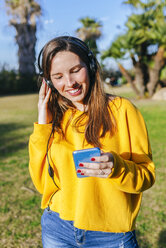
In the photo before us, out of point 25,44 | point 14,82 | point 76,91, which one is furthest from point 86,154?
point 25,44

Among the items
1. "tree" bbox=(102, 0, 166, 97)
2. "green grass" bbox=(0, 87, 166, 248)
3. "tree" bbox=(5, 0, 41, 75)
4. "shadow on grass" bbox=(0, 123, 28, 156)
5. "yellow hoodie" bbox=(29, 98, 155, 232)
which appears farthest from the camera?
"tree" bbox=(5, 0, 41, 75)

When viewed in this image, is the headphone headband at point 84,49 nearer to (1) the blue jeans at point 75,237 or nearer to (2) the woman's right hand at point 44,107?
(2) the woman's right hand at point 44,107

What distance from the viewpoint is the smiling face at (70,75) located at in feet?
4.40

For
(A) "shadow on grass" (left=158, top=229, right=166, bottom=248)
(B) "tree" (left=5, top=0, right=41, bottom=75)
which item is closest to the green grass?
(A) "shadow on grass" (left=158, top=229, right=166, bottom=248)

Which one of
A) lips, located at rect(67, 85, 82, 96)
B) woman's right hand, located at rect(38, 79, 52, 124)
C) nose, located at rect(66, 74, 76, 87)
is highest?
nose, located at rect(66, 74, 76, 87)

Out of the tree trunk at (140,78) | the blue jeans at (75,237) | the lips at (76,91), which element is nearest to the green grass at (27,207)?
the blue jeans at (75,237)

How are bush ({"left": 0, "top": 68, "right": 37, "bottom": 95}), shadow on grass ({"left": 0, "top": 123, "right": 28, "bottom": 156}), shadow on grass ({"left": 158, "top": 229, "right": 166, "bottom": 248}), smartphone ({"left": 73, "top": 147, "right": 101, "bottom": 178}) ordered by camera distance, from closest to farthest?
smartphone ({"left": 73, "top": 147, "right": 101, "bottom": 178}) → shadow on grass ({"left": 158, "top": 229, "right": 166, "bottom": 248}) → shadow on grass ({"left": 0, "top": 123, "right": 28, "bottom": 156}) → bush ({"left": 0, "top": 68, "right": 37, "bottom": 95})

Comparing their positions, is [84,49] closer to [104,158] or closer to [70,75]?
[70,75]

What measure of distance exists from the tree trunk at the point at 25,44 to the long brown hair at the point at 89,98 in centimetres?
2803

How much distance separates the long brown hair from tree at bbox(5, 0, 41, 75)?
26.9m

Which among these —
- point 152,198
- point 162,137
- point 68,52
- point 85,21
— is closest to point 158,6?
point 162,137

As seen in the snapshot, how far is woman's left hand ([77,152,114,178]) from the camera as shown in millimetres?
996

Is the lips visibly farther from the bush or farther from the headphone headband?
the bush

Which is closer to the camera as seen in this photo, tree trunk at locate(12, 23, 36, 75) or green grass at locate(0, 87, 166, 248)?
green grass at locate(0, 87, 166, 248)
